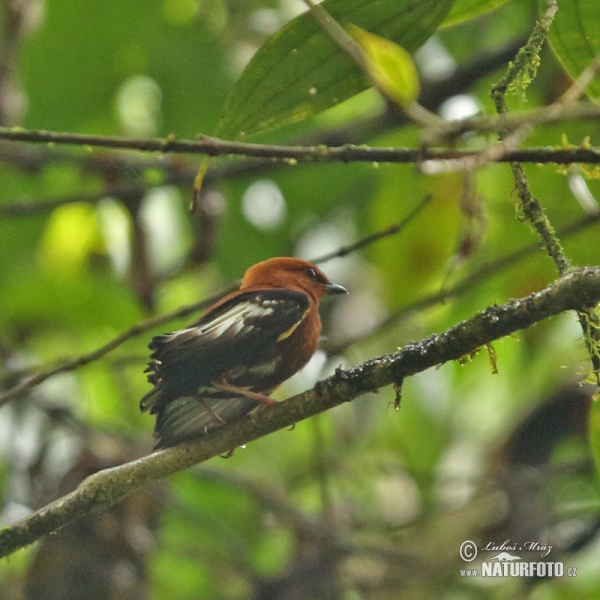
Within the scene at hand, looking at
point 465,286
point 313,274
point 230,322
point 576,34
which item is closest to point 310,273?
point 313,274

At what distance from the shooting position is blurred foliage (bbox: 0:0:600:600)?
15.0 feet

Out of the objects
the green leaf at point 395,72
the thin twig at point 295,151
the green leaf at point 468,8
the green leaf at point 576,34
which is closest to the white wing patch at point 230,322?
the thin twig at point 295,151

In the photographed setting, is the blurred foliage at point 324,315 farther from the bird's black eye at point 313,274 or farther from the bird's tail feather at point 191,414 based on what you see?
the bird's tail feather at point 191,414

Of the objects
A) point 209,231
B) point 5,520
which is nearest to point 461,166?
point 209,231

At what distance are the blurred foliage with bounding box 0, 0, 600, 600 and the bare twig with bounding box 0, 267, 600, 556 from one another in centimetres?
150

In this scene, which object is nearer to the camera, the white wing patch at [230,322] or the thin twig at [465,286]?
the white wing patch at [230,322]

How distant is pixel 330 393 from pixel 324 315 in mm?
3670

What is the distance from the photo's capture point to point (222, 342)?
284cm

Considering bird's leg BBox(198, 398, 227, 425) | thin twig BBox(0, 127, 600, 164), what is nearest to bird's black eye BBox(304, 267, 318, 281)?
bird's leg BBox(198, 398, 227, 425)

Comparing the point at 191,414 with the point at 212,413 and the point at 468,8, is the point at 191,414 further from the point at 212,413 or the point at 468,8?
the point at 468,8

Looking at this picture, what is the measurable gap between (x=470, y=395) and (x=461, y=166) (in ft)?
15.1

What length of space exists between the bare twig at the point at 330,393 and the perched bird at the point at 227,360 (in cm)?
18

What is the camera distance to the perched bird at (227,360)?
9.11ft

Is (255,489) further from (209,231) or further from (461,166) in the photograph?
(461,166)
